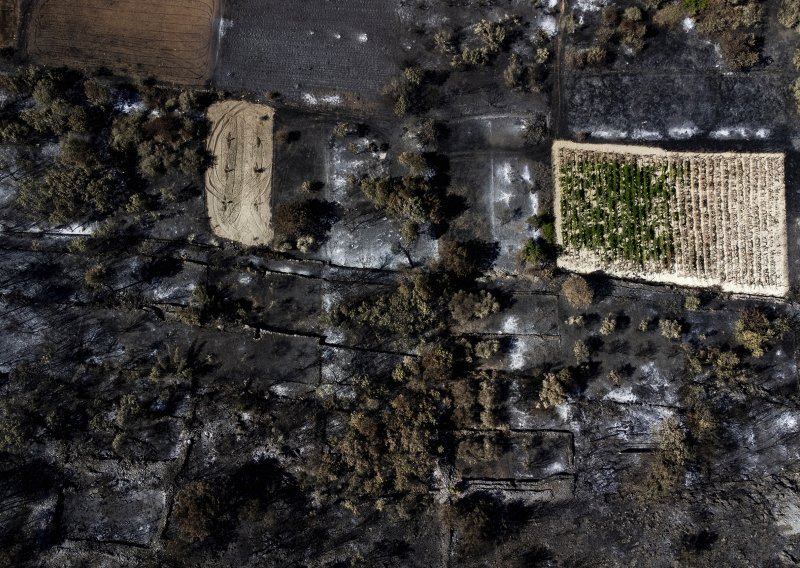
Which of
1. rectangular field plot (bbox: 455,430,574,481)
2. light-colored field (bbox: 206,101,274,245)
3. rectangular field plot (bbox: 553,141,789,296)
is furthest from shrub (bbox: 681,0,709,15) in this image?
rectangular field plot (bbox: 455,430,574,481)

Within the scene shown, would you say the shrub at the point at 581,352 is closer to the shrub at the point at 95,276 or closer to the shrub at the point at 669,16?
the shrub at the point at 669,16

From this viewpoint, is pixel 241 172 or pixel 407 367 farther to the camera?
pixel 241 172

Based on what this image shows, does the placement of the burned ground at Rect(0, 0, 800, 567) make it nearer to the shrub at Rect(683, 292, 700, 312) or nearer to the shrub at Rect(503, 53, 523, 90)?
the shrub at Rect(683, 292, 700, 312)

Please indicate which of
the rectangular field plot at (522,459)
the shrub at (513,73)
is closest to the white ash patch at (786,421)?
the rectangular field plot at (522,459)

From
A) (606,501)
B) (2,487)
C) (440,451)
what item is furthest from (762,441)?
(2,487)

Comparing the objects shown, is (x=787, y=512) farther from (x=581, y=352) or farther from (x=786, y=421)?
(x=581, y=352)

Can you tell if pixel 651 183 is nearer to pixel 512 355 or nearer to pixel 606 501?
pixel 512 355

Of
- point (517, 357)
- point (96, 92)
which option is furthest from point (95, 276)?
point (517, 357)
